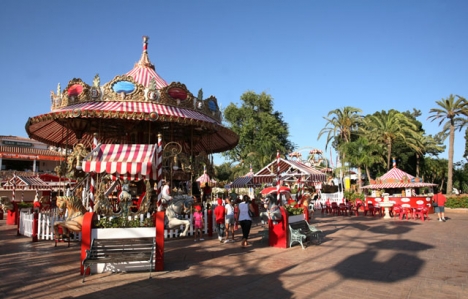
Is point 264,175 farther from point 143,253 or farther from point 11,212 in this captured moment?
point 143,253

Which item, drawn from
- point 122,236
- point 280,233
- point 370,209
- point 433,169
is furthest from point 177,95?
point 433,169

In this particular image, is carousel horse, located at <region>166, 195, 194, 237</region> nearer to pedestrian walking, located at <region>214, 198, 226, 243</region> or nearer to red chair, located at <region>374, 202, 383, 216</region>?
pedestrian walking, located at <region>214, 198, 226, 243</region>

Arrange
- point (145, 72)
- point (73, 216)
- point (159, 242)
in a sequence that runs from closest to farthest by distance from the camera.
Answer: point (159, 242), point (73, 216), point (145, 72)

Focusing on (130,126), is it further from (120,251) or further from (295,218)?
(120,251)

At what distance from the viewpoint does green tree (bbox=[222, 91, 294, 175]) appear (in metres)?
43.1

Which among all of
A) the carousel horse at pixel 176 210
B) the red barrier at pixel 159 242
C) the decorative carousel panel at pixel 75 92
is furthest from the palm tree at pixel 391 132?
the red barrier at pixel 159 242

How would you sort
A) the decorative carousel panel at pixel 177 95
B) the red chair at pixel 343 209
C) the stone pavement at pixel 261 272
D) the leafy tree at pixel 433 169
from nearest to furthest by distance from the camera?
the stone pavement at pixel 261 272 < the decorative carousel panel at pixel 177 95 < the red chair at pixel 343 209 < the leafy tree at pixel 433 169

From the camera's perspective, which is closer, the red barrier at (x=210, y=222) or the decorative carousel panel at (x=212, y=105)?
the red barrier at (x=210, y=222)

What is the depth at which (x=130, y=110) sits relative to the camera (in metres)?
14.2

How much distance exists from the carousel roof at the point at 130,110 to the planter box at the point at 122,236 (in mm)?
7475

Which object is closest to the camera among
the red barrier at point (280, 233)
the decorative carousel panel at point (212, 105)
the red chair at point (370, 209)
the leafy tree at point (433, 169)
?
the red barrier at point (280, 233)

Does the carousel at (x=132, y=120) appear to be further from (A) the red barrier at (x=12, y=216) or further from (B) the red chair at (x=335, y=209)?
(B) the red chair at (x=335, y=209)

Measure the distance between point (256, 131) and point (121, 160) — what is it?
39.0 metres

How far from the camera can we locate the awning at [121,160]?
835cm
